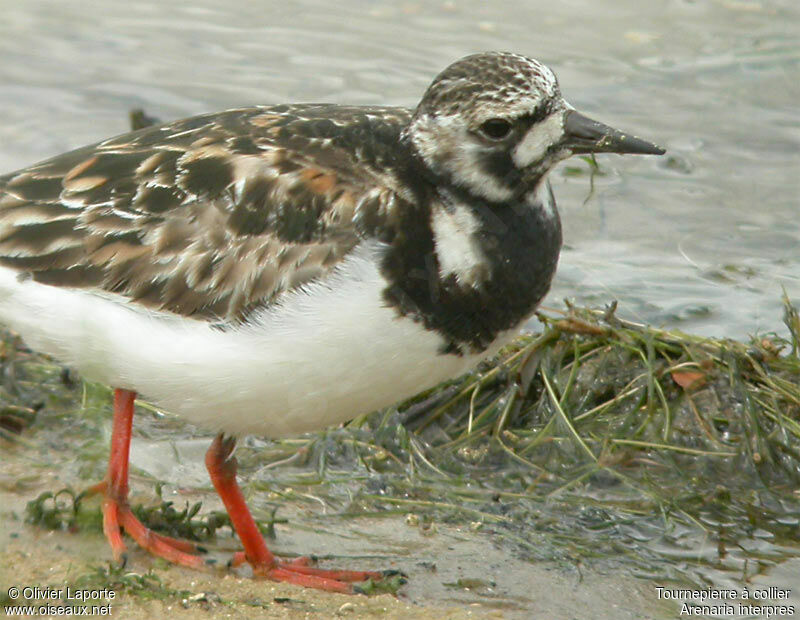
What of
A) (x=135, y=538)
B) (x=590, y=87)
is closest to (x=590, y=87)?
(x=590, y=87)

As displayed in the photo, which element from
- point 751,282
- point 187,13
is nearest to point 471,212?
point 751,282

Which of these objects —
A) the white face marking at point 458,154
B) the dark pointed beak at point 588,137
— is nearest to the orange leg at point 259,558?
the white face marking at point 458,154

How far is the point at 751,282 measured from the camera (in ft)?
24.6

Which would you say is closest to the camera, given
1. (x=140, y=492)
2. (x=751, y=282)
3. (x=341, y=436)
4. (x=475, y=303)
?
(x=475, y=303)

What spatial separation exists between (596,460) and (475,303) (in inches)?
56.9

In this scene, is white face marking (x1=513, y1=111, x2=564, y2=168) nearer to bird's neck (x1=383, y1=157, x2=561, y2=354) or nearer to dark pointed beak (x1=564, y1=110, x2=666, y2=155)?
dark pointed beak (x1=564, y1=110, x2=666, y2=155)

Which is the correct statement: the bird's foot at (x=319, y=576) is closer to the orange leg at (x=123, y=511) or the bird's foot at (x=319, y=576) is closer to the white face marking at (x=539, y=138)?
the orange leg at (x=123, y=511)

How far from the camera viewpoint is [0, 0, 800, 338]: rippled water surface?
305 inches

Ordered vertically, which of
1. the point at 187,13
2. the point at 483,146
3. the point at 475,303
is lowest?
the point at 187,13

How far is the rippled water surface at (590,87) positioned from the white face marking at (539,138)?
2736 mm

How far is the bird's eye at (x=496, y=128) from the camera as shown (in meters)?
4.53

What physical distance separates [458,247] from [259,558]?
1393 millimetres

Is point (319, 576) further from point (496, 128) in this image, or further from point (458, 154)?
point (496, 128)

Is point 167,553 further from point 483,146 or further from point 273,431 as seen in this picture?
point 483,146
